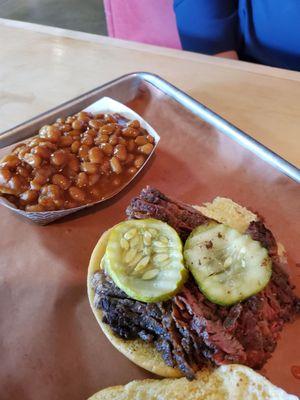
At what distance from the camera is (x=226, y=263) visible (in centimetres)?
153

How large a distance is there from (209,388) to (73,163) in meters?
1.16

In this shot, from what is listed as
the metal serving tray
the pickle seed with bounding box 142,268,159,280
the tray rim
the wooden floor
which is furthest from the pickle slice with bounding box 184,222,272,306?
the wooden floor

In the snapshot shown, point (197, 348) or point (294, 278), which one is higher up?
point (197, 348)

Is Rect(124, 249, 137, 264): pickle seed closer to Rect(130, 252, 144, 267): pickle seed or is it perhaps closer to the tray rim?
Rect(130, 252, 144, 267): pickle seed

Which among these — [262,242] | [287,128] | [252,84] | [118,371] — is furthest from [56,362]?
[252,84]

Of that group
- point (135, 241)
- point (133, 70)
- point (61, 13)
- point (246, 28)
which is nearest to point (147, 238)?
point (135, 241)

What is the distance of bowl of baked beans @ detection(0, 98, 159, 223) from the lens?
2.00 m

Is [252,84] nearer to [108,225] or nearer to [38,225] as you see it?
[108,225]

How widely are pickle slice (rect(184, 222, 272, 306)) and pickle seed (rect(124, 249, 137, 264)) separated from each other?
0.19m

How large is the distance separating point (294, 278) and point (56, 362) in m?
1.00

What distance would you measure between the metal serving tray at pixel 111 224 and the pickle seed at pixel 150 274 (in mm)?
377

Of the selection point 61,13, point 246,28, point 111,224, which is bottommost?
point 61,13

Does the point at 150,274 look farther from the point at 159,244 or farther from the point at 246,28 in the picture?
the point at 246,28

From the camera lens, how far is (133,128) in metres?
2.24
